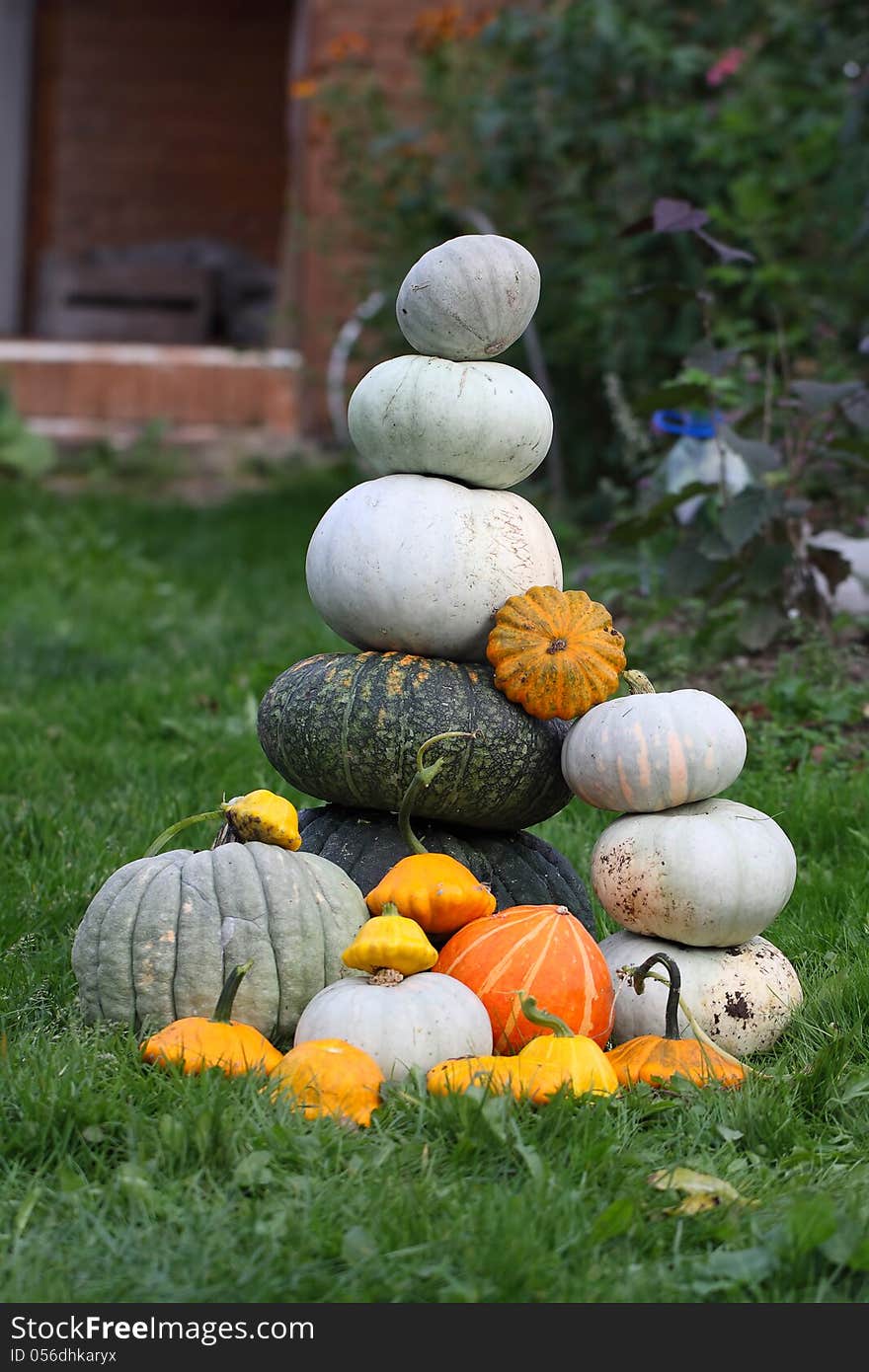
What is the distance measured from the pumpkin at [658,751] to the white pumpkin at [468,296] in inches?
31.4

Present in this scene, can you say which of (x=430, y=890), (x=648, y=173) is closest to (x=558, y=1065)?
(x=430, y=890)

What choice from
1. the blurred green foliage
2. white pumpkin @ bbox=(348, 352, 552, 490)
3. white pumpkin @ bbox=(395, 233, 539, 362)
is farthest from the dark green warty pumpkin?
the blurred green foliage

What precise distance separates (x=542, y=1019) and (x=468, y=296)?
4.67 feet

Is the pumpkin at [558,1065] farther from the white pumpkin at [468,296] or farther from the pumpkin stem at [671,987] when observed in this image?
the white pumpkin at [468,296]

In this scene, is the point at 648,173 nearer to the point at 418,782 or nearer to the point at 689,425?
the point at 689,425

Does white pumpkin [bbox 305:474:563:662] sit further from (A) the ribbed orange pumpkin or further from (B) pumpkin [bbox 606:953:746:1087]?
(B) pumpkin [bbox 606:953:746:1087]

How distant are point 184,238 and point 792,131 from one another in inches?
456

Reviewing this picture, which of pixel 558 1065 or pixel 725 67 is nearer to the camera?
pixel 558 1065

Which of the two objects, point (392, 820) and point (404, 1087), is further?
point (392, 820)

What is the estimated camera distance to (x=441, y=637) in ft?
9.74

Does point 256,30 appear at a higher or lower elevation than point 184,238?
higher

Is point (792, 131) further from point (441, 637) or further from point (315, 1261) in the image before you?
point (315, 1261)

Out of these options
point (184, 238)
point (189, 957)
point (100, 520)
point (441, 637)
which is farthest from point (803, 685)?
point (184, 238)

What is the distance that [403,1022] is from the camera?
2.43m
